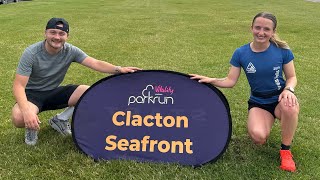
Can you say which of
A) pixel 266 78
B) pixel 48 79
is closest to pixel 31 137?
pixel 48 79

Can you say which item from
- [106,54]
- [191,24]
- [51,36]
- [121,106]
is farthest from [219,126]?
[191,24]

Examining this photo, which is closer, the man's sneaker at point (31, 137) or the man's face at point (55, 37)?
the man's face at point (55, 37)

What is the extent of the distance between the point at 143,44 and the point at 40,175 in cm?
781

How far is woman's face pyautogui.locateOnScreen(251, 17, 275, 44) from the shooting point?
4.04 meters

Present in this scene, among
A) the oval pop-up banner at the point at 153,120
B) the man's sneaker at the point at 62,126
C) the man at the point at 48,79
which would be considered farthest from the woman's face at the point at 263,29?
the man's sneaker at the point at 62,126

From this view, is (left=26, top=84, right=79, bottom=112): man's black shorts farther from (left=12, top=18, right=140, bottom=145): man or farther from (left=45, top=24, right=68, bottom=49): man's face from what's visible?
(left=45, top=24, right=68, bottom=49): man's face

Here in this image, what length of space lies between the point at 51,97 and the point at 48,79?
21 centimetres

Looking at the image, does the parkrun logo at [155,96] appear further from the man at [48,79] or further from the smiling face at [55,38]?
the smiling face at [55,38]

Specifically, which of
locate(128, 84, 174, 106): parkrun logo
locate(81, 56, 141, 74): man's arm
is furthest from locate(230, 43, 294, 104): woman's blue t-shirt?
locate(81, 56, 141, 74): man's arm

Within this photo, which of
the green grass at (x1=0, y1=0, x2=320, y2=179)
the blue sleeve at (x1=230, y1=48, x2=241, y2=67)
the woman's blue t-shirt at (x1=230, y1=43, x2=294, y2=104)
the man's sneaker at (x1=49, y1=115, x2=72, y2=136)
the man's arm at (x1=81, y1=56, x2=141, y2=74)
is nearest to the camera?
the green grass at (x1=0, y1=0, x2=320, y2=179)

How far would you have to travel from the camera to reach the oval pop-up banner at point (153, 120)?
4078 mm

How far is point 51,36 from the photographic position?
4227 millimetres

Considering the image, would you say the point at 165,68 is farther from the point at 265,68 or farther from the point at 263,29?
the point at 263,29

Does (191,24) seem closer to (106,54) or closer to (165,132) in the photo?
(106,54)
